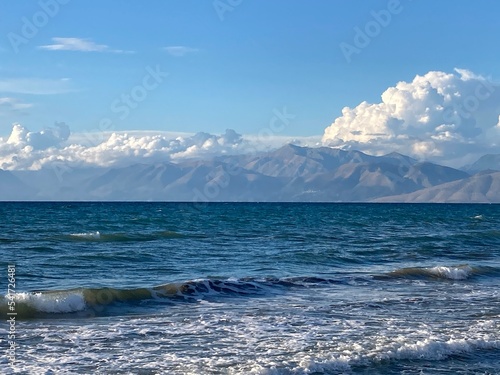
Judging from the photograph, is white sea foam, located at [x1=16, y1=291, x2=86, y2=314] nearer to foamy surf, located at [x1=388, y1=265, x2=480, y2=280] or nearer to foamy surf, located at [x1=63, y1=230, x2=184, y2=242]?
foamy surf, located at [x1=388, y1=265, x2=480, y2=280]

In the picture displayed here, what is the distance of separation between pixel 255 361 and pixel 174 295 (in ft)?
32.8

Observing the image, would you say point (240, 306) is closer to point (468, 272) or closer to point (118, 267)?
A: point (118, 267)

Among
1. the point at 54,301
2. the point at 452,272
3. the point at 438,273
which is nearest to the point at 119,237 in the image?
the point at 438,273

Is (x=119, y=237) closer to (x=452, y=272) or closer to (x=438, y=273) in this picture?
(x=438, y=273)

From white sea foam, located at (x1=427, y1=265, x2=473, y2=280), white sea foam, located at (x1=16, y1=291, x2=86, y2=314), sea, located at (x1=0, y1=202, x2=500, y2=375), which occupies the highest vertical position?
white sea foam, located at (x1=16, y1=291, x2=86, y2=314)

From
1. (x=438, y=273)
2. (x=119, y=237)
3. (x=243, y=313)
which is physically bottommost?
(x=438, y=273)

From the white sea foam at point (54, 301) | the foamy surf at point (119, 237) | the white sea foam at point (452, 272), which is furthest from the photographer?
the foamy surf at point (119, 237)

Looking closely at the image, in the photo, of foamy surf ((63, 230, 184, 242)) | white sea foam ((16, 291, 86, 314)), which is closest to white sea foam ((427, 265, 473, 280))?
white sea foam ((16, 291, 86, 314))

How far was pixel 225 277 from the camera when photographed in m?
30.3

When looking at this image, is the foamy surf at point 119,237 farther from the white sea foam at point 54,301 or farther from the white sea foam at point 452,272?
the white sea foam at point 54,301

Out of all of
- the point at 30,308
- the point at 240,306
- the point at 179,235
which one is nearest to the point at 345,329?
the point at 240,306

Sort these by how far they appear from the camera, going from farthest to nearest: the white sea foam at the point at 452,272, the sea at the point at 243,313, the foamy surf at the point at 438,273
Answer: the white sea foam at the point at 452,272, the foamy surf at the point at 438,273, the sea at the point at 243,313

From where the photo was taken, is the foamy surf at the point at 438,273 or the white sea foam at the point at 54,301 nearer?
the white sea foam at the point at 54,301

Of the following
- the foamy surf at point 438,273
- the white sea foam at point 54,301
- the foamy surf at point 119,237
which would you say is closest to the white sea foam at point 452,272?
the foamy surf at point 438,273
